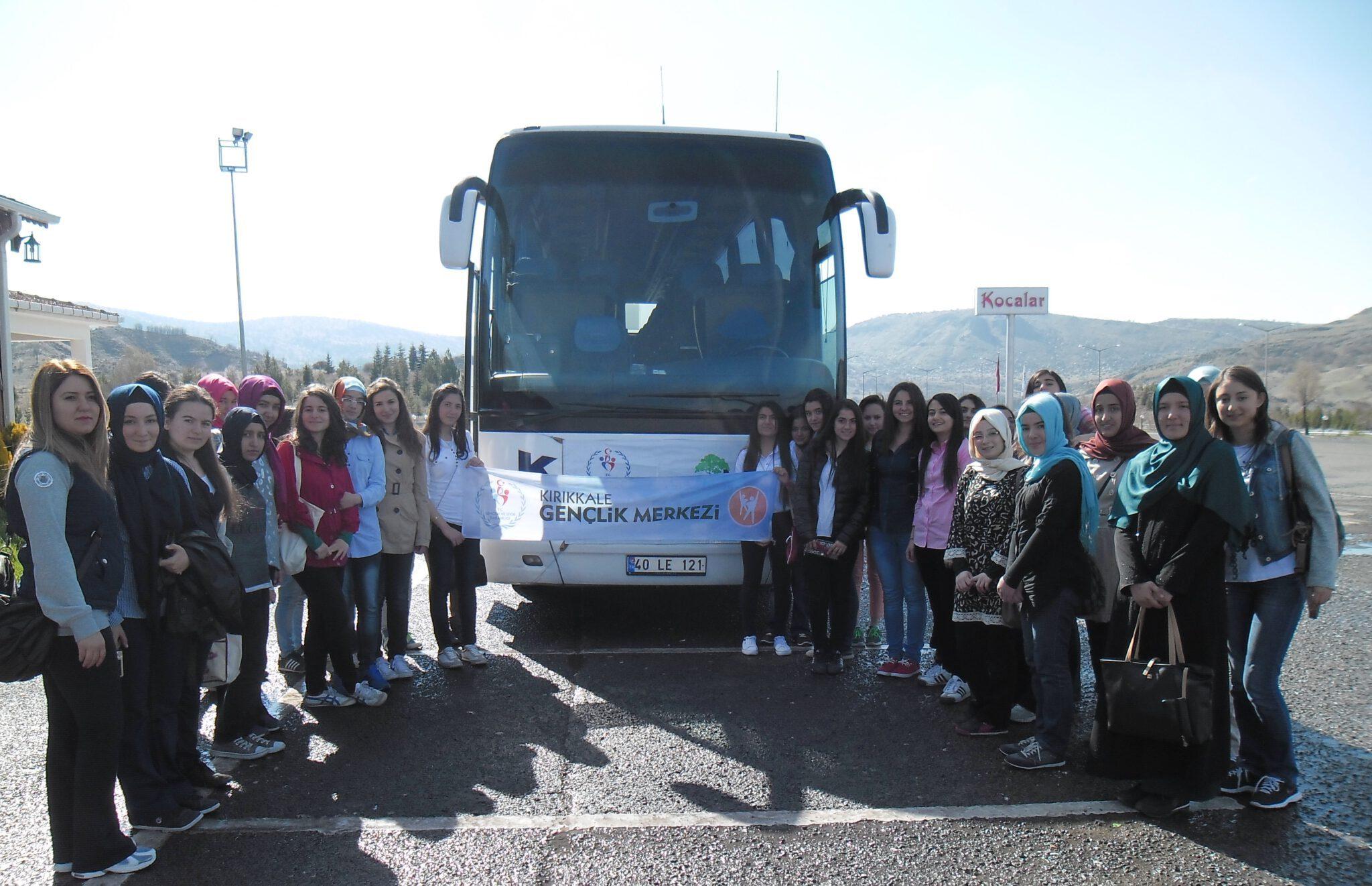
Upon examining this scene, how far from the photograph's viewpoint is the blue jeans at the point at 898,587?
5.64 meters

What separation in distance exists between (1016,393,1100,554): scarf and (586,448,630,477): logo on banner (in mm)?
2663

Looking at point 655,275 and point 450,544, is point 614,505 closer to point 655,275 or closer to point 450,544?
point 450,544

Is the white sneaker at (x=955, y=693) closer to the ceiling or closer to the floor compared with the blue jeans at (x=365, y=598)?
closer to the floor

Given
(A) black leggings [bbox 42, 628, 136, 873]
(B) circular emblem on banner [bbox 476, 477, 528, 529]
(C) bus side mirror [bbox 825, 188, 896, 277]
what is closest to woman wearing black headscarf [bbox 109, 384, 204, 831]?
(A) black leggings [bbox 42, 628, 136, 873]

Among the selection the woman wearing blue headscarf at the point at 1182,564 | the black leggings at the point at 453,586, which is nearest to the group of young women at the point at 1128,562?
the woman wearing blue headscarf at the point at 1182,564

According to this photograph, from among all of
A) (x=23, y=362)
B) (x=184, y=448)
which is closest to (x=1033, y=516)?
(x=184, y=448)

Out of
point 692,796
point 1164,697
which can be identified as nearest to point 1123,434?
point 1164,697

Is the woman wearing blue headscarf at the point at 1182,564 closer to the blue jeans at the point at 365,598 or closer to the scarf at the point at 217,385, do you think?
the blue jeans at the point at 365,598

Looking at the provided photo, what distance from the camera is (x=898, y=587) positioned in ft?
19.0

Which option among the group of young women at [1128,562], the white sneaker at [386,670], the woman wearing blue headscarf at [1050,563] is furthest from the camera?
the white sneaker at [386,670]

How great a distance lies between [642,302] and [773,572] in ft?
6.68

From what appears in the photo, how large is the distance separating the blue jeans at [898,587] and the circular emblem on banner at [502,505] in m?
2.31

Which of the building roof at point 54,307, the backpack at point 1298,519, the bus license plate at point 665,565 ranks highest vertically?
the building roof at point 54,307

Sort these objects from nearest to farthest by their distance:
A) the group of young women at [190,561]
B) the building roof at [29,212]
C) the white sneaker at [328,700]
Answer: the group of young women at [190,561] → the white sneaker at [328,700] → the building roof at [29,212]
